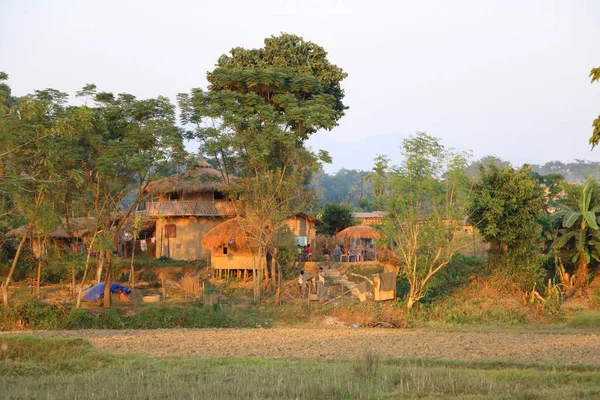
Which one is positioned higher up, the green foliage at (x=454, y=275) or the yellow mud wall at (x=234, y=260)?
the yellow mud wall at (x=234, y=260)

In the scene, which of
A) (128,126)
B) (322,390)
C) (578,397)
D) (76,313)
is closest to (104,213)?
(128,126)

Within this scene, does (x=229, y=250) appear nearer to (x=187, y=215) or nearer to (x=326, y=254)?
(x=187, y=215)

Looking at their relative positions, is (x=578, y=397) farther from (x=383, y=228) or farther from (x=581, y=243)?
(x=581, y=243)

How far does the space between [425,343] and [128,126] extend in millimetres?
14104

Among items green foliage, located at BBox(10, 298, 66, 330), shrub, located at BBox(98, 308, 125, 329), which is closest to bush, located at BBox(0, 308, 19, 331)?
green foliage, located at BBox(10, 298, 66, 330)

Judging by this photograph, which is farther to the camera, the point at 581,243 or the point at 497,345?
the point at 581,243

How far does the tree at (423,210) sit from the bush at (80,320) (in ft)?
35.6

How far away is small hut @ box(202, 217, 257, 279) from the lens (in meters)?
30.2

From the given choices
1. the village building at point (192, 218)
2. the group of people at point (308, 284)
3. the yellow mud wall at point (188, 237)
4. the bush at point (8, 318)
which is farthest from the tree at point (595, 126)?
the yellow mud wall at point (188, 237)

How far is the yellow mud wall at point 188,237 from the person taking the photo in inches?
1420

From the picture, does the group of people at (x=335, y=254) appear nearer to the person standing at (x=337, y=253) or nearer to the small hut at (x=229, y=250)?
the person standing at (x=337, y=253)

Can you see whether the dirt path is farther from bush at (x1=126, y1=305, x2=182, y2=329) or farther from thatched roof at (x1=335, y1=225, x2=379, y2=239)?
thatched roof at (x1=335, y1=225, x2=379, y2=239)

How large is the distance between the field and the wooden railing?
14283mm

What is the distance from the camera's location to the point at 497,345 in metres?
18.1
